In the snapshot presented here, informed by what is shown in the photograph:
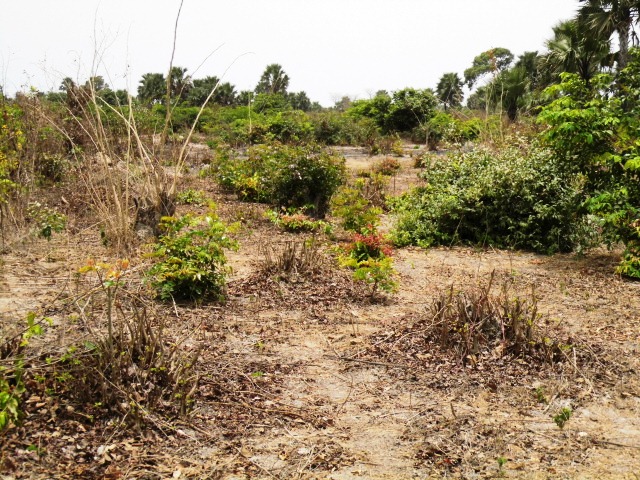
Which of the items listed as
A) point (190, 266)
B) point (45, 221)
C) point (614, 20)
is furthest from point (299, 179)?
point (614, 20)

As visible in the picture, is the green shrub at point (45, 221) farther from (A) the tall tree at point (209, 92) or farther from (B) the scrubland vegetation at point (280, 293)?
(A) the tall tree at point (209, 92)

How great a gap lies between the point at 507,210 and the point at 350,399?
17.8 feet

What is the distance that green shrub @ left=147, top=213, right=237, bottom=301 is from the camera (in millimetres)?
5402

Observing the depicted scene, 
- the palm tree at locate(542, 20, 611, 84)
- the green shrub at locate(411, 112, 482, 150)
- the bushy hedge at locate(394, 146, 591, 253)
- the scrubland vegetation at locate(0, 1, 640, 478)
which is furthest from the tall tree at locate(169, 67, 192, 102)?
the palm tree at locate(542, 20, 611, 84)

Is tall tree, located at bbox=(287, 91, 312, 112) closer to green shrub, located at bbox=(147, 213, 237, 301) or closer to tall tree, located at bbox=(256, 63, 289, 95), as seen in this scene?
tall tree, located at bbox=(256, 63, 289, 95)

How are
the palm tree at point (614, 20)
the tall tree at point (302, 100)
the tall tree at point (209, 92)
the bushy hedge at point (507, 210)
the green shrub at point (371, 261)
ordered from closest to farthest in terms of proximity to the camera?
the green shrub at point (371, 261) → the bushy hedge at point (507, 210) → the palm tree at point (614, 20) → the tall tree at point (209, 92) → the tall tree at point (302, 100)

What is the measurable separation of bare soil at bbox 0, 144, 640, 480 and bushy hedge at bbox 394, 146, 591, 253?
176 cm

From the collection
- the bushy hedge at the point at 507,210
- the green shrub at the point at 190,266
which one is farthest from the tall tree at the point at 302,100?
the green shrub at the point at 190,266

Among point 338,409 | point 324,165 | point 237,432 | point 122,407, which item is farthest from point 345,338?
point 324,165

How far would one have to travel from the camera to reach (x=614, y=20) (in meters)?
18.4

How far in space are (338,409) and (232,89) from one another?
1525 inches

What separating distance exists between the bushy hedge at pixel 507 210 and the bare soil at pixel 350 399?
176 cm

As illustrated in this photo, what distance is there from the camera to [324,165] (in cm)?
1019

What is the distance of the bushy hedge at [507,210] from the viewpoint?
8.18 m
